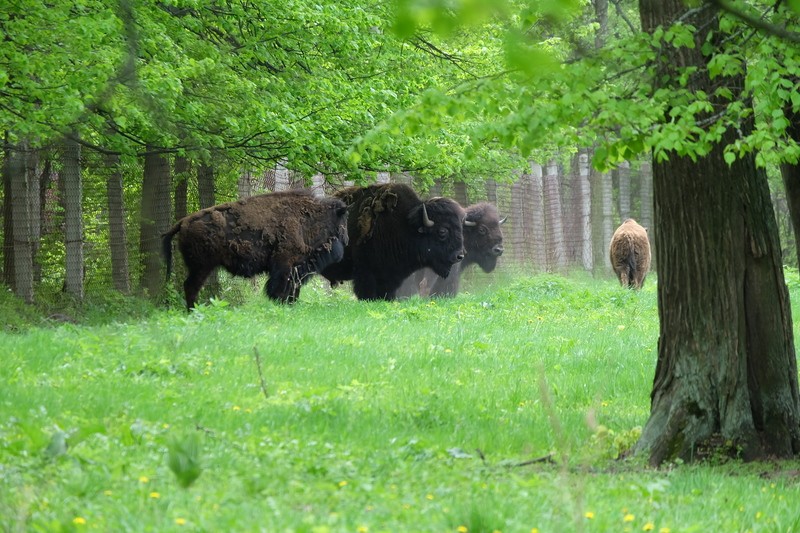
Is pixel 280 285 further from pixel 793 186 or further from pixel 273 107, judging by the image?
pixel 793 186

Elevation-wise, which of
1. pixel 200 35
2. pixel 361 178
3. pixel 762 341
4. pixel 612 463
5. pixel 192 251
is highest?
pixel 200 35

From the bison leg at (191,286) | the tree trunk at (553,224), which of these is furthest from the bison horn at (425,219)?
the tree trunk at (553,224)

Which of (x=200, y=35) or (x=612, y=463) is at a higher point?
(x=200, y=35)

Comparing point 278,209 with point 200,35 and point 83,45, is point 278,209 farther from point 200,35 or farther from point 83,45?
point 83,45

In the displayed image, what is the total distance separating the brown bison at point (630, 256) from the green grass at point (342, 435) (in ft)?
36.8

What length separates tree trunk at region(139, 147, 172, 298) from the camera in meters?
19.5

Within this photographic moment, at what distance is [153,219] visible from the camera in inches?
775

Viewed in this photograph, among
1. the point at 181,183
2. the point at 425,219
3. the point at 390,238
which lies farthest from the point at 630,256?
the point at 181,183

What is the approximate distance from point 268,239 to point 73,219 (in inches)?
135

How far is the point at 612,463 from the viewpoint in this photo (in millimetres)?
7422

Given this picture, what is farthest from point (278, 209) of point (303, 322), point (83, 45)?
point (83, 45)

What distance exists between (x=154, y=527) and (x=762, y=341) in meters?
5.03

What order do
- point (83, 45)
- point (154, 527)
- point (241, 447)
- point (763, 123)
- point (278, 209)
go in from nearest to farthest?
point (154, 527) → point (241, 447) → point (763, 123) → point (83, 45) → point (278, 209)

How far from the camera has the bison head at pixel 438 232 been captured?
70.2 ft
